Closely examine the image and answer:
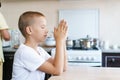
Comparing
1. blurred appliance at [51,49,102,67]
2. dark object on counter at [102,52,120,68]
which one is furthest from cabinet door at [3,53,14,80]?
dark object on counter at [102,52,120,68]

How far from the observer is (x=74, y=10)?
350cm

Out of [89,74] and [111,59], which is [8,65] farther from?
[89,74]

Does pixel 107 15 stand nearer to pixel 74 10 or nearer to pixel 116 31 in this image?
pixel 116 31

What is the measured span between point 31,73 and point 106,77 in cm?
43

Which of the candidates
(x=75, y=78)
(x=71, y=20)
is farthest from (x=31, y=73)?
(x=71, y=20)

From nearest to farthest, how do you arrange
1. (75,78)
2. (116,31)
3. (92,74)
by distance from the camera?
(75,78) → (92,74) → (116,31)

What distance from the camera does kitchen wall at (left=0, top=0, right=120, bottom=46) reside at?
345 cm

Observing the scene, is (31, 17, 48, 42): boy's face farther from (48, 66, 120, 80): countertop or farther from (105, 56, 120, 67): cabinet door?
(105, 56, 120, 67): cabinet door

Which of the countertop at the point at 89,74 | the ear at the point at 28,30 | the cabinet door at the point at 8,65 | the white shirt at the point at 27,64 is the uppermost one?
the ear at the point at 28,30

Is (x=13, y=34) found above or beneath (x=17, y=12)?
beneath

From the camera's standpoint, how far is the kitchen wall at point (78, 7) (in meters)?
3.45

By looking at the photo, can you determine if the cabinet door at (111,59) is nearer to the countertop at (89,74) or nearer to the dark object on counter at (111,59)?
the dark object on counter at (111,59)

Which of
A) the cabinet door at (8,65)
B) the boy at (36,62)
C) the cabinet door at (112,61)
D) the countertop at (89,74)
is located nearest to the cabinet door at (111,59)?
the cabinet door at (112,61)

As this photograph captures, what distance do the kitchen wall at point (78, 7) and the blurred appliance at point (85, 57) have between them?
0.60m
